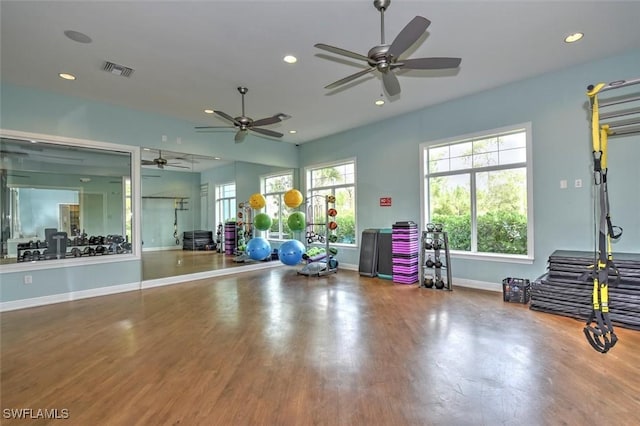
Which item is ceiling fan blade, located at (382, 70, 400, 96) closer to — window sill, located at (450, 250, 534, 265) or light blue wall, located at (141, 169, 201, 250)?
window sill, located at (450, 250, 534, 265)

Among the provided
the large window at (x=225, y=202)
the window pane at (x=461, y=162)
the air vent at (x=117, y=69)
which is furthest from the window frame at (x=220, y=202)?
the window pane at (x=461, y=162)

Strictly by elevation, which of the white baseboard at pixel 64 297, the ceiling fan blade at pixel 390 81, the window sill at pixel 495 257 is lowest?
the white baseboard at pixel 64 297

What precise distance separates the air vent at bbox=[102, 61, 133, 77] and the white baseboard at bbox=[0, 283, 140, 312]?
380 cm

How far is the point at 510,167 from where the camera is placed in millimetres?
5355

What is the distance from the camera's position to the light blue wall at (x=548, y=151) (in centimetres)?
425

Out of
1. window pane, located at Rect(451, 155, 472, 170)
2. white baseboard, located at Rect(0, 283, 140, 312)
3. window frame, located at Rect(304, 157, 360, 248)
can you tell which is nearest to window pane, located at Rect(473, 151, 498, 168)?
window pane, located at Rect(451, 155, 472, 170)

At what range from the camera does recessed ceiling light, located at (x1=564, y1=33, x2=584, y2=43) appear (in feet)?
12.4

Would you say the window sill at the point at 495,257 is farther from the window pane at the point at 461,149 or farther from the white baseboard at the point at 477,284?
the window pane at the point at 461,149

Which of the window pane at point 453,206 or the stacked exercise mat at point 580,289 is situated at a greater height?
the window pane at point 453,206

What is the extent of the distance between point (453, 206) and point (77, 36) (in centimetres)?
644

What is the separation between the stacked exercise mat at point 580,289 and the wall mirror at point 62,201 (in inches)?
286

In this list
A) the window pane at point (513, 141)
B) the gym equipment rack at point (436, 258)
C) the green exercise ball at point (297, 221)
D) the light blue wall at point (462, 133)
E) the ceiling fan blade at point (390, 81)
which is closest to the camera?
the ceiling fan blade at point (390, 81)

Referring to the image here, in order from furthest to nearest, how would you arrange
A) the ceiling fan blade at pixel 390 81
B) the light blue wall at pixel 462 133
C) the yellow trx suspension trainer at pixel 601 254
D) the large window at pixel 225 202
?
the large window at pixel 225 202 → the light blue wall at pixel 462 133 → the ceiling fan blade at pixel 390 81 → the yellow trx suspension trainer at pixel 601 254

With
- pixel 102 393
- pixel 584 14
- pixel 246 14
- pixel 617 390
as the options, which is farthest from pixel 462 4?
pixel 102 393
